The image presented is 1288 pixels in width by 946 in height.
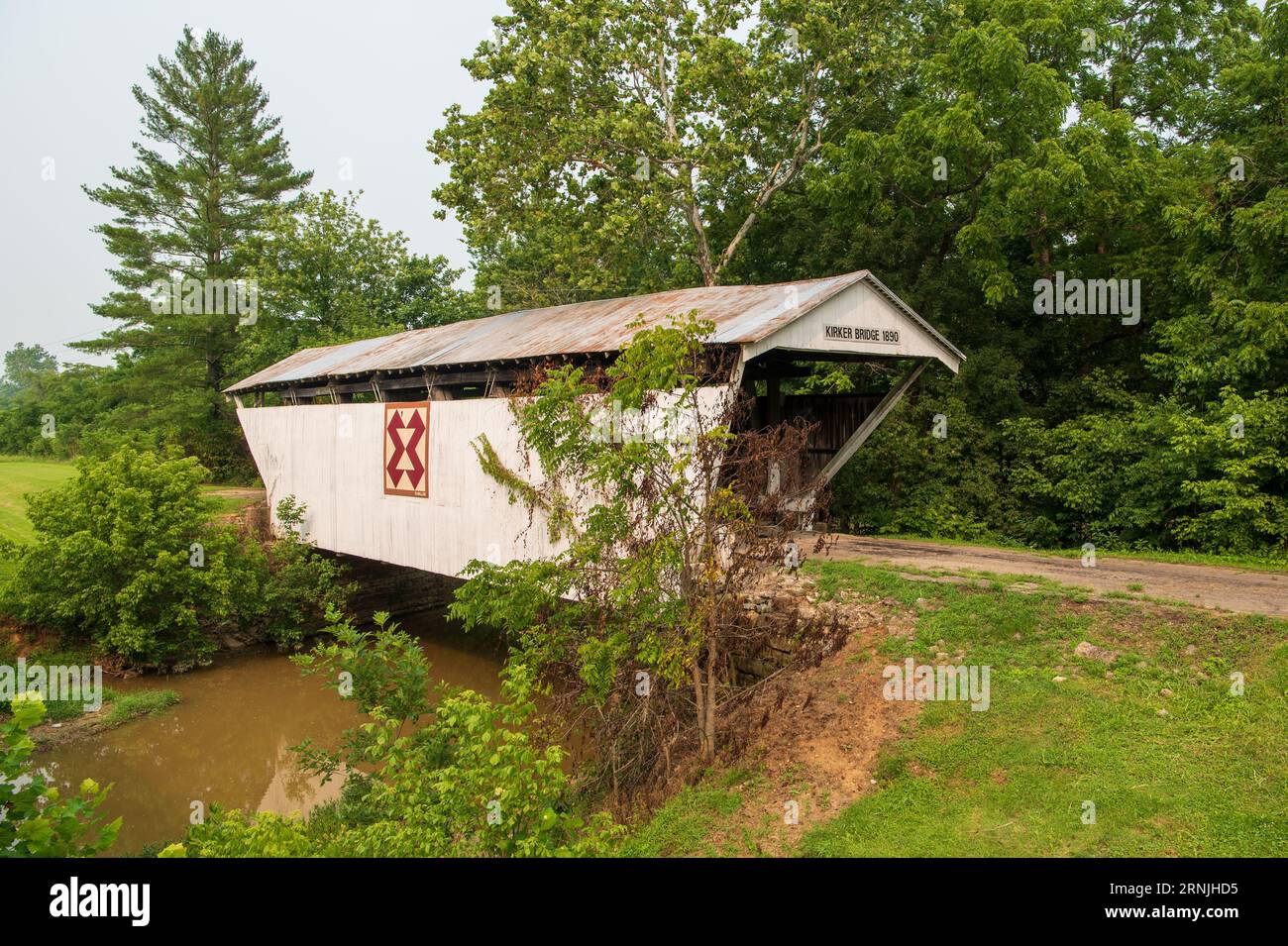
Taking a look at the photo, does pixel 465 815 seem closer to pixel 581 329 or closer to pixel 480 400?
pixel 480 400

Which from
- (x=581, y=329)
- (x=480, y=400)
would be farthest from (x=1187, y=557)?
(x=480, y=400)

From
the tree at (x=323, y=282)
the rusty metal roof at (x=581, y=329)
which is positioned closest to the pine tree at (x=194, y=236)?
the tree at (x=323, y=282)

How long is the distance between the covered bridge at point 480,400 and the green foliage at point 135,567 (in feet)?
6.89

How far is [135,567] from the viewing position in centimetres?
1470

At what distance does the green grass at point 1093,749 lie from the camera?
5734 mm

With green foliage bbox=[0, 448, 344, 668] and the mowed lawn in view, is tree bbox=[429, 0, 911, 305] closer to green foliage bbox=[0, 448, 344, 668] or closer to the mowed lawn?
green foliage bbox=[0, 448, 344, 668]

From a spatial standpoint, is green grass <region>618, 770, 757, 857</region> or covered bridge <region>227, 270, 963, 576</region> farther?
covered bridge <region>227, 270, 963, 576</region>

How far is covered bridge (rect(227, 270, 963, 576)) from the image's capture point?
10.9 metres

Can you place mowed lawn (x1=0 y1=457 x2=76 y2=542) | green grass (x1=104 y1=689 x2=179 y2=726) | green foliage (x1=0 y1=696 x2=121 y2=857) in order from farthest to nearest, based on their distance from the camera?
mowed lawn (x1=0 y1=457 x2=76 y2=542) → green grass (x1=104 y1=689 x2=179 y2=726) → green foliage (x1=0 y1=696 x2=121 y2=857)

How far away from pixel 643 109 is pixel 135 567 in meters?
13.6

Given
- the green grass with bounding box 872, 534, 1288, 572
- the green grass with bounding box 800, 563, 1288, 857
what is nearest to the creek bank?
the green grass with bounding box 800, 563, 1288, 857

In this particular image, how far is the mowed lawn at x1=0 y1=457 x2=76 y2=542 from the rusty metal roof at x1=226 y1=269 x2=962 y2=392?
597 centimetres

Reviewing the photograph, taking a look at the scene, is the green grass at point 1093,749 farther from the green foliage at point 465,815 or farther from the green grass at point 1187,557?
the green grass at point 1187,557
